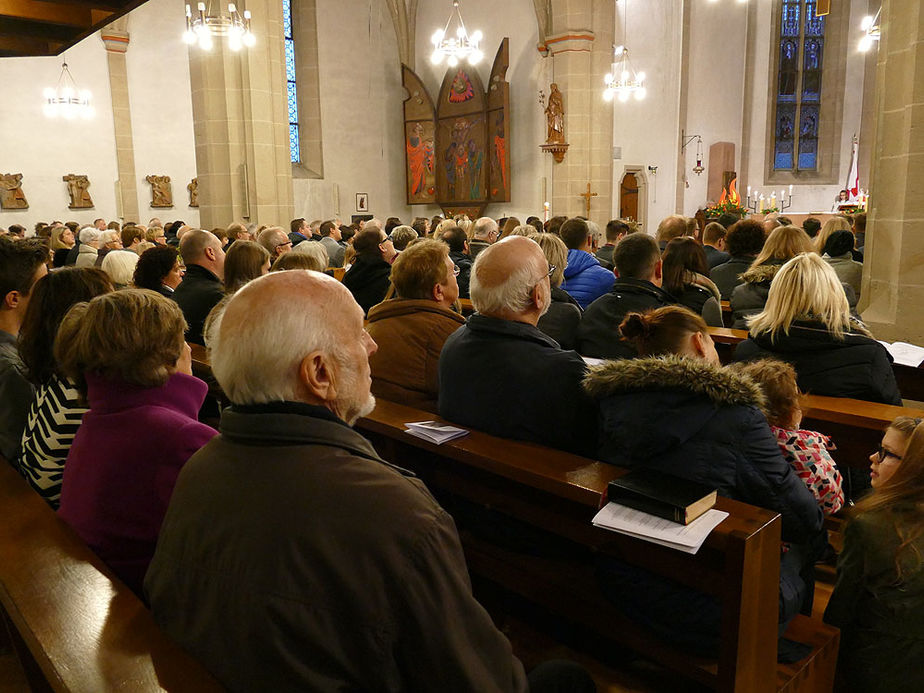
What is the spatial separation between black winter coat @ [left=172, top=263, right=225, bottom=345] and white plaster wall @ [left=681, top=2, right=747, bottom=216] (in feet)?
53.5

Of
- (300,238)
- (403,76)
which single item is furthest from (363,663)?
(403,76)

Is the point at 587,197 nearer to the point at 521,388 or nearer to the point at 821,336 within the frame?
the point at 821,336

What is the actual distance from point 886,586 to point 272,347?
1.77 m

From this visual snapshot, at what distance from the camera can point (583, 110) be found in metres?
13.8

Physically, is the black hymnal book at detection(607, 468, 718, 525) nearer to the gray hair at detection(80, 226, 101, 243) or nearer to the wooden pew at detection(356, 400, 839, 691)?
the wooden pew at detection(356, 400, 839, 691)

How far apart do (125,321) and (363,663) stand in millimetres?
1322

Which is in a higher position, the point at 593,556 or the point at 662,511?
the point at 662,511

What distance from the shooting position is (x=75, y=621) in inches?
61.2

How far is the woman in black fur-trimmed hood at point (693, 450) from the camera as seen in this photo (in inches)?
78.7

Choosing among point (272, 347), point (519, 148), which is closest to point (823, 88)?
point (519, 148)

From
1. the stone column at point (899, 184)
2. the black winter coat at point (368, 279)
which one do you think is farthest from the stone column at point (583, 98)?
the black winter coat at point (368, 279)

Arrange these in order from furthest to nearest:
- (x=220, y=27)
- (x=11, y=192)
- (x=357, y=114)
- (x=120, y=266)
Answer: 1. (x=357, y=114)
2. (x=11, y=192)
3. (x=220, y=27)
4. (x=120, y=266)

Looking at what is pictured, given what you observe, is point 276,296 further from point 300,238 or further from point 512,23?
point 512,23

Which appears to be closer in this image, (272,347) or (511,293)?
(272,347)
